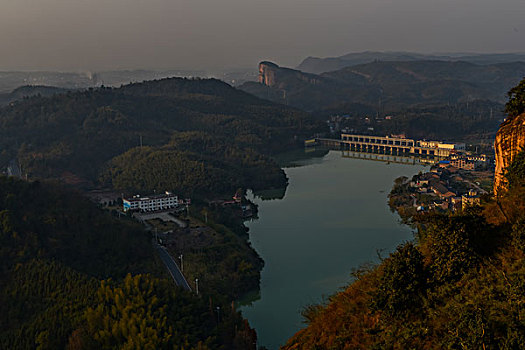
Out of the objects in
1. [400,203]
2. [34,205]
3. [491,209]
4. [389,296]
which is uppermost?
[491,209]

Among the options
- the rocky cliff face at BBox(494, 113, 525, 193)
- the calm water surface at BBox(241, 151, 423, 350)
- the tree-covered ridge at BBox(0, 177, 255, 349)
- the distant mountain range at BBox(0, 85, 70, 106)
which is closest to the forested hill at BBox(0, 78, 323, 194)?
the calm water surface at BBox(241, 151, 423, 350)

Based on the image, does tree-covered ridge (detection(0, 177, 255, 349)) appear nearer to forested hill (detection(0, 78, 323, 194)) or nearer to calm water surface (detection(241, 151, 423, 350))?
calm water surface (detection(241, 151, 423, 350))

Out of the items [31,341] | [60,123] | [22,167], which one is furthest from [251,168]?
[31,341]

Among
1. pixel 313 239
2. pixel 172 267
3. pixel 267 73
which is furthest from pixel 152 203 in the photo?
pixel 267 73

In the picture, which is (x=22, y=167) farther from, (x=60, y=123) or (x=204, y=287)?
(x=204, y=287)

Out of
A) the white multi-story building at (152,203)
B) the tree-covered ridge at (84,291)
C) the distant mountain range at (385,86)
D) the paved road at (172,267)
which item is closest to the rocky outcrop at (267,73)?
the distant mountain range at (385,86)

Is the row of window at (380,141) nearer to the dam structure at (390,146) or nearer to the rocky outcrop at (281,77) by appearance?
the dam structure at (390,146)
